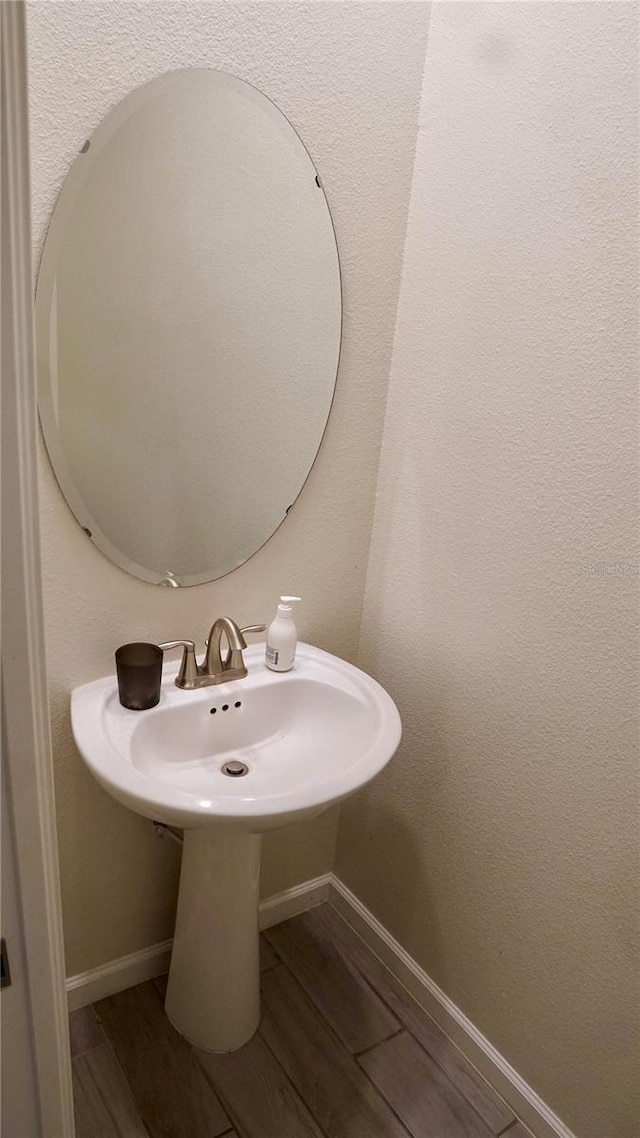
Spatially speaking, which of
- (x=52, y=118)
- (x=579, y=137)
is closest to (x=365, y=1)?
(x=579, y=137)

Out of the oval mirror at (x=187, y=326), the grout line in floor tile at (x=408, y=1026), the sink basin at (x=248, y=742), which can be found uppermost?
the oval mirror at (x=187, y=326)

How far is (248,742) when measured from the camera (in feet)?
4.66

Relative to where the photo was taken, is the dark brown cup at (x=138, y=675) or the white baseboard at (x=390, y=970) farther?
the white baseboard at (x=390, y=970)

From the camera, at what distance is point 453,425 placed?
1.37m

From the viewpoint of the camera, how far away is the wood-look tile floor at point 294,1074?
1.33 metres

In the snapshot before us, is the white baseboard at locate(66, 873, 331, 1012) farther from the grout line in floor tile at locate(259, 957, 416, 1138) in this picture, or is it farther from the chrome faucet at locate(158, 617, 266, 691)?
the chrome faucet at locate(158, 617, 266, 691)

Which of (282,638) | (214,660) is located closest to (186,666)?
(214,660)

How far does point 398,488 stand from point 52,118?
878 millimetres

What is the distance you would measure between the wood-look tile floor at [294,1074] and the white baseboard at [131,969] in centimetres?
2

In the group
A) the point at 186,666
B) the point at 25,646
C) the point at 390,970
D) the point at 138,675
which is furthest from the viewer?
the point at 390,970

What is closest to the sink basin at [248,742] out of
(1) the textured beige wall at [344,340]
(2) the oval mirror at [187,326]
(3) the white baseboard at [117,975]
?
(1) the textured beige wall at [344,340]

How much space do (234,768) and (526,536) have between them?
685 millimetres

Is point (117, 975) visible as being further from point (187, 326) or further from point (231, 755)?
point (187, 326)

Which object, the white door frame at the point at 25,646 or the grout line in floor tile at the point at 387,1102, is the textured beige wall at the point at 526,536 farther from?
the white door frame at the point at 25,646
